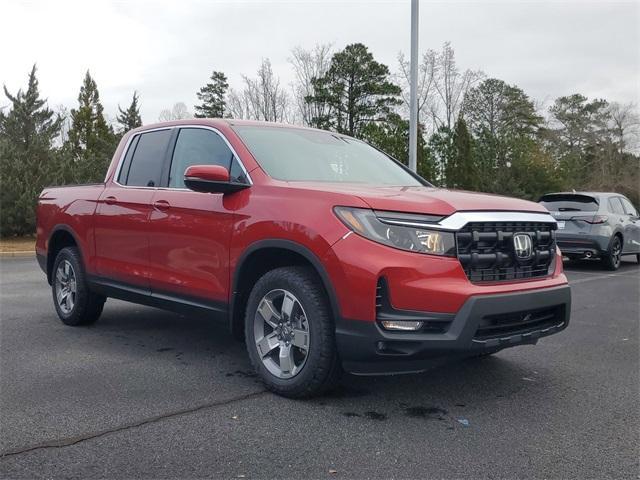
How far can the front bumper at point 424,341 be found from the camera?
138 inches

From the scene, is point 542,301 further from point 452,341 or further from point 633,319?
point 633,319

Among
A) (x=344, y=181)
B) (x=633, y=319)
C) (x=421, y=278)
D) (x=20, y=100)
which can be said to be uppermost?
(x=20, y=100)

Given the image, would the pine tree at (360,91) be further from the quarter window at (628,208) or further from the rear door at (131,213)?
the rear door at (131,213)

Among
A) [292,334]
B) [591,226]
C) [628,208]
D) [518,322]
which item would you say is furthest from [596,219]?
[292,334]

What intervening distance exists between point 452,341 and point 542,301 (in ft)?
2.71

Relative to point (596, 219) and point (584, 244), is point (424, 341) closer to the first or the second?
point (584, 244)

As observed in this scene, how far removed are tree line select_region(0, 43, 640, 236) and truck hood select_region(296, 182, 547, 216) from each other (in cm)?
1557

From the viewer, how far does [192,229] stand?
4625 mm

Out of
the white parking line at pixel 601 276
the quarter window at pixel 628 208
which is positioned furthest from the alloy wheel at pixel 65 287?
the quarter window at pixel 628 208

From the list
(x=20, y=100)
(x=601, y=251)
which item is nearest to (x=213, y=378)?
(x=601, y=251)

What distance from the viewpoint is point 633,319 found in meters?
7.20

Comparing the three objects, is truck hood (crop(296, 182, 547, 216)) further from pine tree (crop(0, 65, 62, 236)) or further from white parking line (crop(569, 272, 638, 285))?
pine tree (crop(0, 65, 62, 236))

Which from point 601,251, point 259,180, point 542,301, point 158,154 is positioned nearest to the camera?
point 542,301

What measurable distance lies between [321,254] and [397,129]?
2992cm
